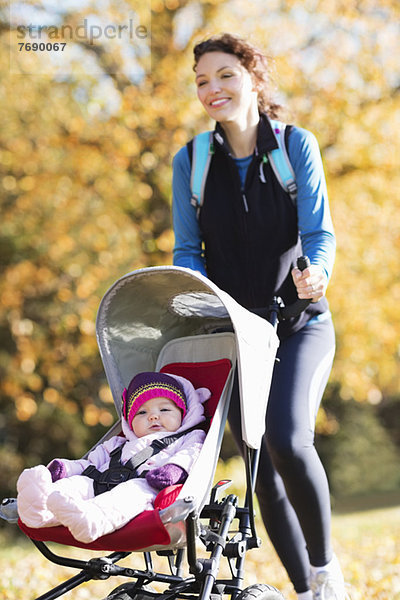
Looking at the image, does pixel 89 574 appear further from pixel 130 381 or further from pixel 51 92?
pixel 51 92

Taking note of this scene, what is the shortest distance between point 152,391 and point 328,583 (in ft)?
3.42

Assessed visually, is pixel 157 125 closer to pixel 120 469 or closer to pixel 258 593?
pixel 120 469

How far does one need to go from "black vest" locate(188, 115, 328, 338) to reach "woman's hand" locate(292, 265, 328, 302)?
0.93ft

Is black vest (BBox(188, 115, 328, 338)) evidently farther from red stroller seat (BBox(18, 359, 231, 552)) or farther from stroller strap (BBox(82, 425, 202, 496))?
red stroller seat (BBox(18, 359, 231, 552))

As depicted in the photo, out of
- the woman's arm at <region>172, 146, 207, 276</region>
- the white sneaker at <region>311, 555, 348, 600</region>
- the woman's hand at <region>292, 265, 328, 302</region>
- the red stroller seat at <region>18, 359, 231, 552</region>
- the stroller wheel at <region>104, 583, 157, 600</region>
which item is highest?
the woman's arm at <region>172, 146, 207, 276</region>

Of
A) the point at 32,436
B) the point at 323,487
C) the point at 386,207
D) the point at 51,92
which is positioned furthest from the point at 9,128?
the point at 323,487

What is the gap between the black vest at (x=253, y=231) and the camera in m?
3.19

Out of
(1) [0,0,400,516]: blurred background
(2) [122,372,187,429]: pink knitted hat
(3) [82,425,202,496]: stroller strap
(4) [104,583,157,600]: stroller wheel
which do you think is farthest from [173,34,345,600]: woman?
(1) [0,0,400,516]: blurred background

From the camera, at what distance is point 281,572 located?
18.9 feet

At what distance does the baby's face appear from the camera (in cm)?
276

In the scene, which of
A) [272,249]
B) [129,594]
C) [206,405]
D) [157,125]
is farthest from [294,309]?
[157,125]

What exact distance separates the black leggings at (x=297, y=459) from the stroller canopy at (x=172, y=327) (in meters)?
0.21

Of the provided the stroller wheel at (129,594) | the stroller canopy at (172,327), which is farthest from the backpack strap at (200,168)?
the stroller wheel at (129,594)

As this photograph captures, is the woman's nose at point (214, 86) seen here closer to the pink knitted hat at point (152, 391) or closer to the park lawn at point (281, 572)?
the pink knitted hat at point (152, 391)
